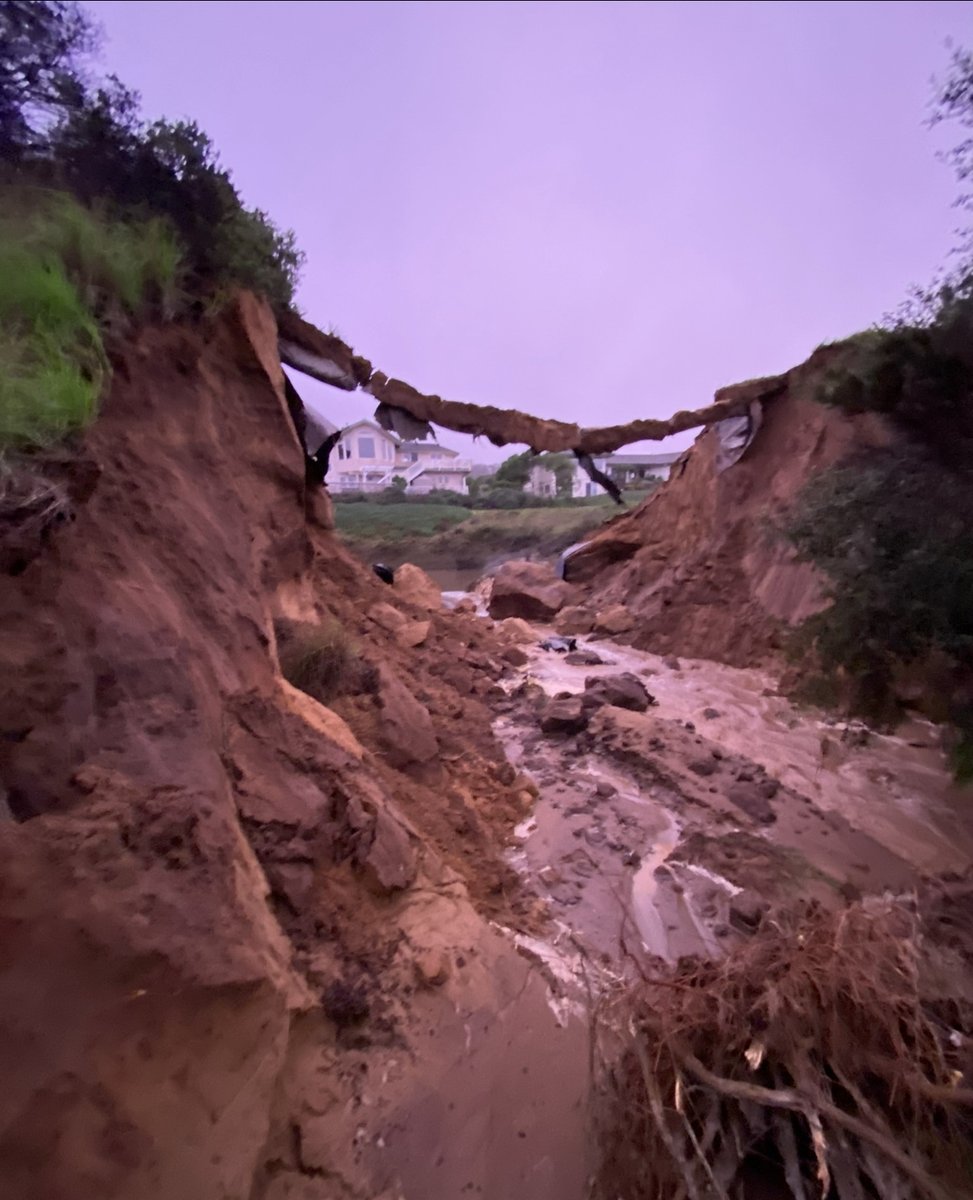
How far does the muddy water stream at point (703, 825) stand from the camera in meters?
3.30

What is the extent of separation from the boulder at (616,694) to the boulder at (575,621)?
388 centimetres

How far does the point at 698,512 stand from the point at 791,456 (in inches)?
70.1

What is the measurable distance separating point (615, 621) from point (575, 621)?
0.86 meters

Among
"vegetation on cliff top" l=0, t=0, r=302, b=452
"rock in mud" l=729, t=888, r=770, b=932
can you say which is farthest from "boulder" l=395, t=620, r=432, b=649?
"rock in mud" l=729, t=888, r=770, b=932

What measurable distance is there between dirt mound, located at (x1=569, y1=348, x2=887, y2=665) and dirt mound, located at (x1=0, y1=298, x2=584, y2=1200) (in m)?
5.71

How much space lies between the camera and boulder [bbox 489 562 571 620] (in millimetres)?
11398

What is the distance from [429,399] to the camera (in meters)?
7.87

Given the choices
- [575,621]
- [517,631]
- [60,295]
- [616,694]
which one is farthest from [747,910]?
[575,621]

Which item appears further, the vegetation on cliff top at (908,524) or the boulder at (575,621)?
the boulder at (575,621)

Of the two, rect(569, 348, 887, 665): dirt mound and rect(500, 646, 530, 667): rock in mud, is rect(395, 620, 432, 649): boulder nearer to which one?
rect(500, 646, 530, 667): rock in mud

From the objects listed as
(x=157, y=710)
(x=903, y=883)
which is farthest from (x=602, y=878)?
(x=157, y=710)

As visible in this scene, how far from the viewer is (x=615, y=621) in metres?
9.80

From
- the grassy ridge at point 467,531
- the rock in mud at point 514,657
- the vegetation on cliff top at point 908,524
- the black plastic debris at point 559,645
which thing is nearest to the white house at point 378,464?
the grassy ridge at point 467,531

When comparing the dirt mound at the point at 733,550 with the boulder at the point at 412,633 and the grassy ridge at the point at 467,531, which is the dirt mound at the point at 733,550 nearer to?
the boulder at the point at 412,633
